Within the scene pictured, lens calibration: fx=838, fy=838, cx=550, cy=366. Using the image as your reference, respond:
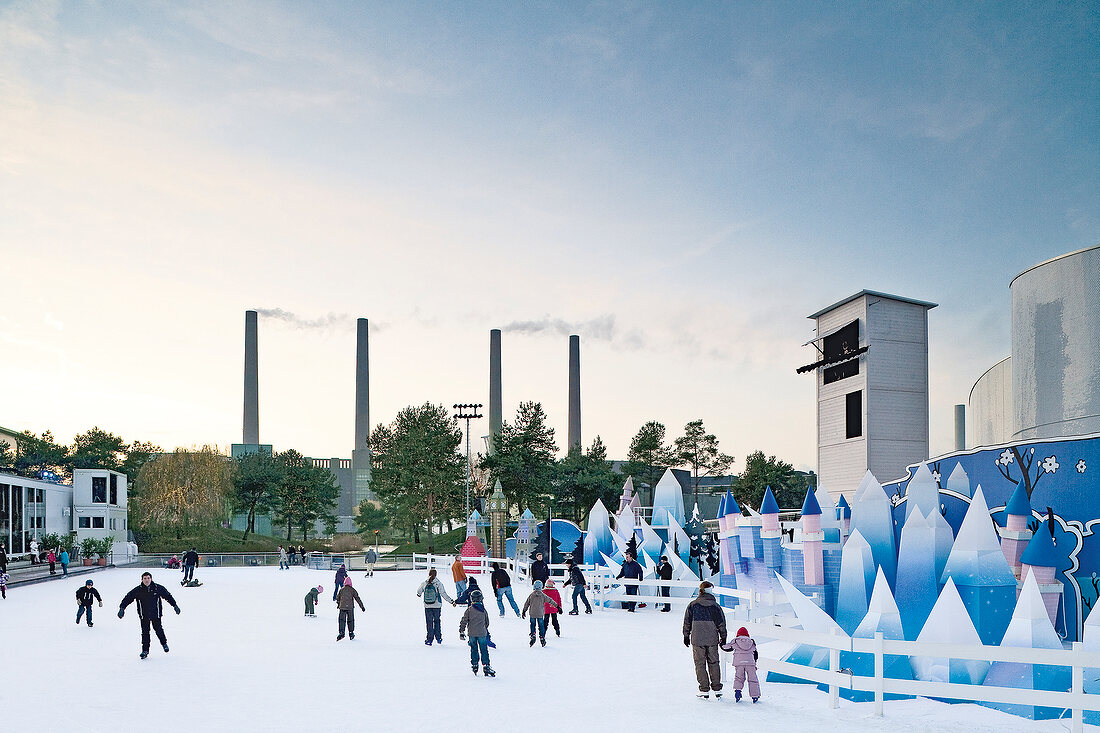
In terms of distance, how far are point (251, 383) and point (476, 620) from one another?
8563 centimetres

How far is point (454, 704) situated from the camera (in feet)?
39.4

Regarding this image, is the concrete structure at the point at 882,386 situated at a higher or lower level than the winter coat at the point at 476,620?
higher

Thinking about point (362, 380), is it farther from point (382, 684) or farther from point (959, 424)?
point (382, 684)

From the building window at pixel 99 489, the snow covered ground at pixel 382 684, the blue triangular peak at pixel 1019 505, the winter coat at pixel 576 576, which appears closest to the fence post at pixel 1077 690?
the snow covered ground at pixel 382 684

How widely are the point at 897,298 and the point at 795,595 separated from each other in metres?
32.8

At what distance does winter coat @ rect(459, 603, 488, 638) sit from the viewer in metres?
14.1

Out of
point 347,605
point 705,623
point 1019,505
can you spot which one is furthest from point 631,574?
point 705,623

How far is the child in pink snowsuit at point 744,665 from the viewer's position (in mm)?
11969

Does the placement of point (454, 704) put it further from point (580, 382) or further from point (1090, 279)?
point (580, 382)

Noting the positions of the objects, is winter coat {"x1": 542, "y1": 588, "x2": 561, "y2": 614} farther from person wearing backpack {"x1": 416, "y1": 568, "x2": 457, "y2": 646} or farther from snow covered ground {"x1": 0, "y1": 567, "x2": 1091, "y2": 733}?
person wearing backpack {"x1": 416, "y1": 568, "x2": 457, "y2": 646}

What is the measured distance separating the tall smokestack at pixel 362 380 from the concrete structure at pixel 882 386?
66605mm

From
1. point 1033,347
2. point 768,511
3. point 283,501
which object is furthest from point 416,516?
point 768,511

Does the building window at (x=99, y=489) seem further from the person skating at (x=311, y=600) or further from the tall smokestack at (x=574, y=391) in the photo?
the tall smokestack at (x=574, y=391)

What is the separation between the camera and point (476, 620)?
14.1 meters
